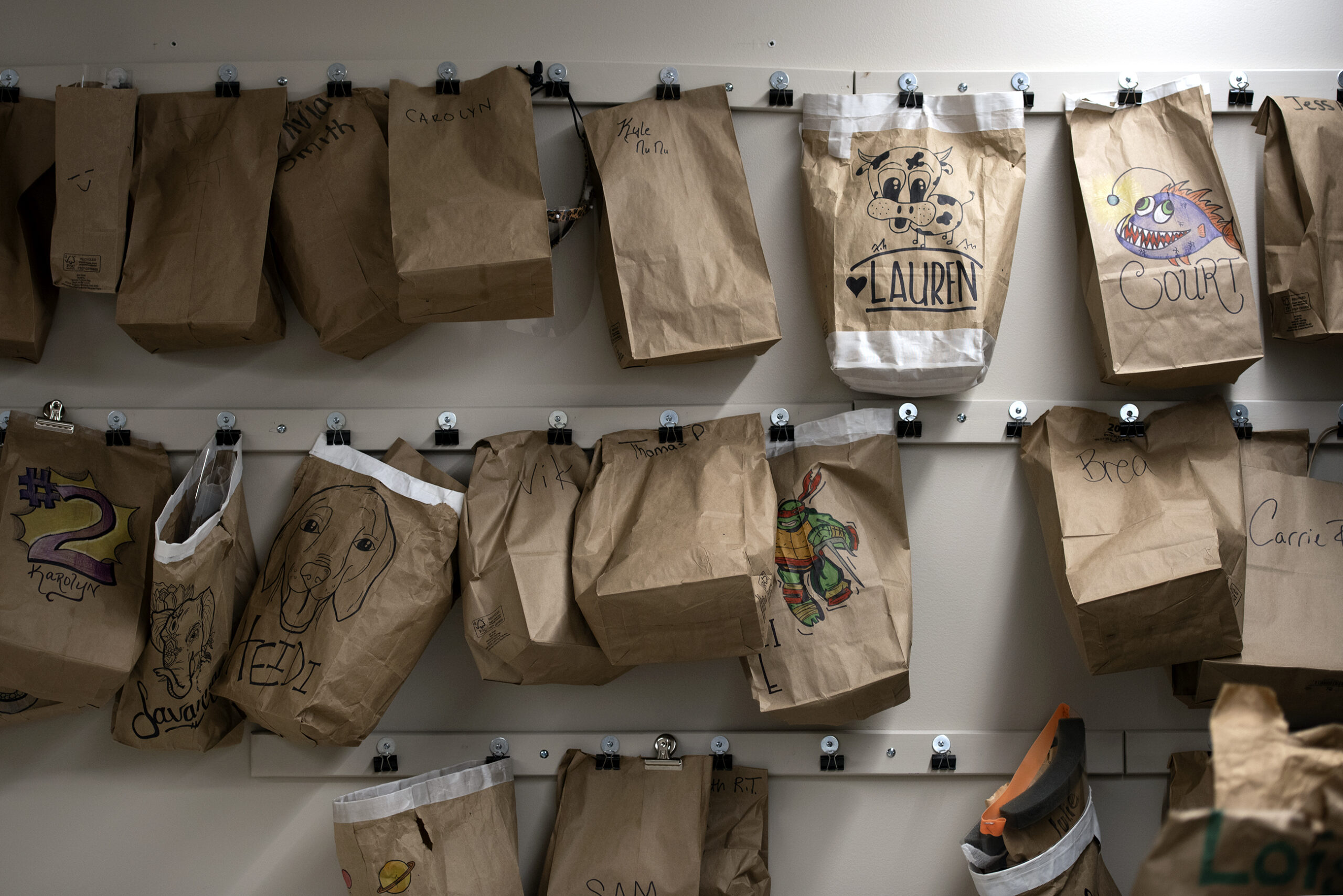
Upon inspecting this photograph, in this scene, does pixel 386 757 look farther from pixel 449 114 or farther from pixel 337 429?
pixel 449 114

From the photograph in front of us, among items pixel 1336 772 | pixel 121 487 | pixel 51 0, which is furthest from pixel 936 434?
pixel 51 0

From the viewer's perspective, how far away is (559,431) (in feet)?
5.14

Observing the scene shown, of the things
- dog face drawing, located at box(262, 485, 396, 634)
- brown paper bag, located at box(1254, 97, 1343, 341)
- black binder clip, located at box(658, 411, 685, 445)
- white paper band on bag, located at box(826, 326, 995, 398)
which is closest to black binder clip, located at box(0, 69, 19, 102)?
dog face drawing, located at box(262, 485, 396, 634)

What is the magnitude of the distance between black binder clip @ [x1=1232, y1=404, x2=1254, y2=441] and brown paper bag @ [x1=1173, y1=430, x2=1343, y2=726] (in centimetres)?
1

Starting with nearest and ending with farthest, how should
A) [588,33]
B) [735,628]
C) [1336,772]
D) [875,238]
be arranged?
[1336,772] → [735,628] → [875,238] → [588,33]

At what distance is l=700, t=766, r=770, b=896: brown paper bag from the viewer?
1.51 metres

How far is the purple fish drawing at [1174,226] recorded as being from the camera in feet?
4.76

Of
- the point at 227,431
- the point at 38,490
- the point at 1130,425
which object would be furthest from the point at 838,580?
the point at 38,490

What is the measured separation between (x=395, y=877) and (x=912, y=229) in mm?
1323

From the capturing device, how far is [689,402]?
1.60 m

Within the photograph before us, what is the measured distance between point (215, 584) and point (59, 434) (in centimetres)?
→ 42

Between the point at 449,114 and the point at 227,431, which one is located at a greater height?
the point at 449,114

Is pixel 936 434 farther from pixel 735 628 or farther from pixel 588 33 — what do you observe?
pixel 588 33

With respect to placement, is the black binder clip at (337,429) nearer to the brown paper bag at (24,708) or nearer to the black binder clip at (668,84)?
the brown paper bag at (24,708)
